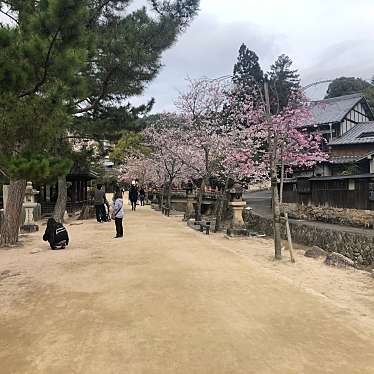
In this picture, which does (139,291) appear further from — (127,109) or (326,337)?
(127,109)

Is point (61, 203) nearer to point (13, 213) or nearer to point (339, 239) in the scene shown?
point (13, 213)

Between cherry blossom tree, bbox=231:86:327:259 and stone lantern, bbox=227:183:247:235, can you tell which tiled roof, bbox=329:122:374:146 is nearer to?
cherry blossom tree, bbox=231:86:327:259

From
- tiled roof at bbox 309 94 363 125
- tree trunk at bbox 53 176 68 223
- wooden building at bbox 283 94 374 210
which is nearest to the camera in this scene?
tree trunk at bbox 53 176 68 223

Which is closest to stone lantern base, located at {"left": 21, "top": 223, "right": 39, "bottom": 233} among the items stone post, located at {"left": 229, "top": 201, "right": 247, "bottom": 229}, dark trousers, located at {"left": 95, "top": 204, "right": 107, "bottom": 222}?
dark trousers, located at {"left": 95, "top": 204, "right": 107, "bottom": 222}

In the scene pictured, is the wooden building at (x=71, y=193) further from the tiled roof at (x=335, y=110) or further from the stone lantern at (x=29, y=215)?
the tiled roof at (x=335, y=110)

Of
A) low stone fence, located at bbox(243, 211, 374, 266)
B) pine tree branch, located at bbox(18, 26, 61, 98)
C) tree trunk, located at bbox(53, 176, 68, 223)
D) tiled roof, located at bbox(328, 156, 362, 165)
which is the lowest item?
low stone fence, located at bbox(243, 211, 374, 266)

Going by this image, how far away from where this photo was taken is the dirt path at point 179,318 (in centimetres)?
377

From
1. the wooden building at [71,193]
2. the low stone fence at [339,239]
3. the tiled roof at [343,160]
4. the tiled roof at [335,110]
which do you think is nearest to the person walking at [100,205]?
the wooden building at [71,193]

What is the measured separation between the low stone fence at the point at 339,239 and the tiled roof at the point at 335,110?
1528 cm

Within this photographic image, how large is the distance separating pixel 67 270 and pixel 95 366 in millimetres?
4574

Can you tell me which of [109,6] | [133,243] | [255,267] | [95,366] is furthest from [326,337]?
[109,6]

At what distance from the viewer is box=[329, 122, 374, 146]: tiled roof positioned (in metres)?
31.0

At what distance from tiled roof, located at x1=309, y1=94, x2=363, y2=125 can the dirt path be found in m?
26.9

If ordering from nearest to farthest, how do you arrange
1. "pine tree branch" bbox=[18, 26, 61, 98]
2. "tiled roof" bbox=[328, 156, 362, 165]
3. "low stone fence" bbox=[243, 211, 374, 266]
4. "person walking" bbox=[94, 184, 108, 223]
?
1. "pine tree branch" bbox=[18, 26, 61, 98]
2. "low stone fence" bbox=[243, 211, 374, 266]
3. "person walking" bbox=[94, 184, 108, 223]
4. "tiled roof" bbox=[328, 156, 362, 165]
